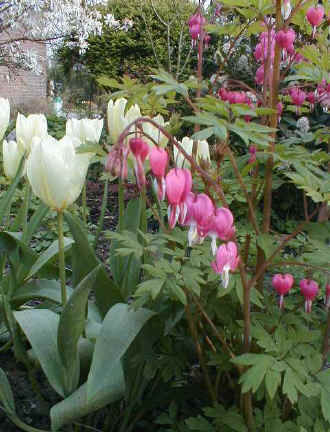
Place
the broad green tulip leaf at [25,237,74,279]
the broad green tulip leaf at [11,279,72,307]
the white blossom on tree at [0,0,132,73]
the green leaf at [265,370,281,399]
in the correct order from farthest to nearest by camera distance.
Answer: the white blossom on tree at [0,0,132,73] → the broad green tulip leaf at [25,237,74,279] → the broad green tulip leaf at [11,279,72,307] → the green leaf at [265,370,281,399]

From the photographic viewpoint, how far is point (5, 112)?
168cm

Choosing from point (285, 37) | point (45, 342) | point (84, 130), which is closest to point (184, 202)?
point (285, 37)

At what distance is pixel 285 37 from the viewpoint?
1.23 meters

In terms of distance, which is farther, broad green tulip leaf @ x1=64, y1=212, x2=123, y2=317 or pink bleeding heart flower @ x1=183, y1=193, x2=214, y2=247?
broad green tulip leaf @ x1=64, y1=212, x2=123, y2=317

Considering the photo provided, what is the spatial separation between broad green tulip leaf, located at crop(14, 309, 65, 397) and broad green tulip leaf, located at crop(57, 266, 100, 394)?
31mm

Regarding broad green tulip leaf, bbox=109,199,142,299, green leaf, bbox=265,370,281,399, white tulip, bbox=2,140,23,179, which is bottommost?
green leaf, bbox=265,370,281,399

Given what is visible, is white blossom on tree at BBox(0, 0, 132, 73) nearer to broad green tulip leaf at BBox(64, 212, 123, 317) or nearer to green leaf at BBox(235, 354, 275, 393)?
broad green tulip leaf at BBox(64, 212, 123, 317)

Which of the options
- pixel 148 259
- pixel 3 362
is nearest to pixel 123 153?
pixel 148 259

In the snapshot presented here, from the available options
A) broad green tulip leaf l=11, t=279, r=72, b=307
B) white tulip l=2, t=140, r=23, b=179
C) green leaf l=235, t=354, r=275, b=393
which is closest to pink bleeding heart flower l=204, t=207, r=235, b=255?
green leaf l=235, t=354, r=275, b=393

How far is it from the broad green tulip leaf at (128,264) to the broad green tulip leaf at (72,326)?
324mm

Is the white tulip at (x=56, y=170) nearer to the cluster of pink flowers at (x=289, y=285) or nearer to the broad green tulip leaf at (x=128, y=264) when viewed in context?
the broad green tulip leaf at (x=128, y=264)

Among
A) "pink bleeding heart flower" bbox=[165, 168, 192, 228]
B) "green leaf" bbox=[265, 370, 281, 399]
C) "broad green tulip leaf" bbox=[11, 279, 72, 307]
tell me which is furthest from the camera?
"broad green tulip leaf" bbox=[11, 279, 72, 307]

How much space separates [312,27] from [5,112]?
0.98 meters

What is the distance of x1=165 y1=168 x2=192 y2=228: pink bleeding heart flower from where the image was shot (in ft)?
2.89
